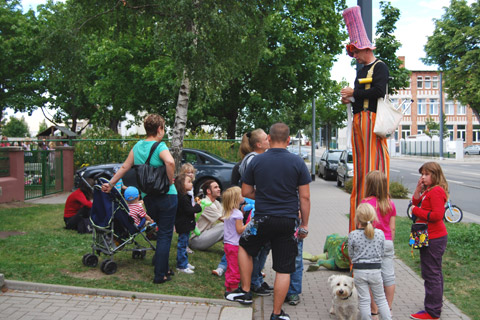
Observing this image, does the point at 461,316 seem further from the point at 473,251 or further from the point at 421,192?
the point at 473,251

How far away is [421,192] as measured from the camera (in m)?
5.04

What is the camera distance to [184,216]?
20.0ft

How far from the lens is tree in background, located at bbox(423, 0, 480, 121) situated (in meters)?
44.8

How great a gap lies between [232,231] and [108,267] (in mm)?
1502

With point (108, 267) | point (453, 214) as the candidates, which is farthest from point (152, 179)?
point (453, 214)

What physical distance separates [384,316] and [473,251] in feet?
11.4

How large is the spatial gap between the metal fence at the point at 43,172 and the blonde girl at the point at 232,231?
10675 mm

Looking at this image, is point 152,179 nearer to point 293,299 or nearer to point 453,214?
point 293,299

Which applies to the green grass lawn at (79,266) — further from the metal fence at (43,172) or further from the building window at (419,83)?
the building window at (419,83)

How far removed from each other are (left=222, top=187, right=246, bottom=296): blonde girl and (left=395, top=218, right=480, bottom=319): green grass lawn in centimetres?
237

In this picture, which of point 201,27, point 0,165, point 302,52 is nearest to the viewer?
point 201,27

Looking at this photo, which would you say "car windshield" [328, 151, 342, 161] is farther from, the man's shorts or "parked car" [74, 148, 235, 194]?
the man's shorts

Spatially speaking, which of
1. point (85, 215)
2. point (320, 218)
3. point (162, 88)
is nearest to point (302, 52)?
point (162, 88)

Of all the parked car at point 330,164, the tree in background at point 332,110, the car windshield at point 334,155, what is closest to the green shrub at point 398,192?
the parked car at point 330,164
